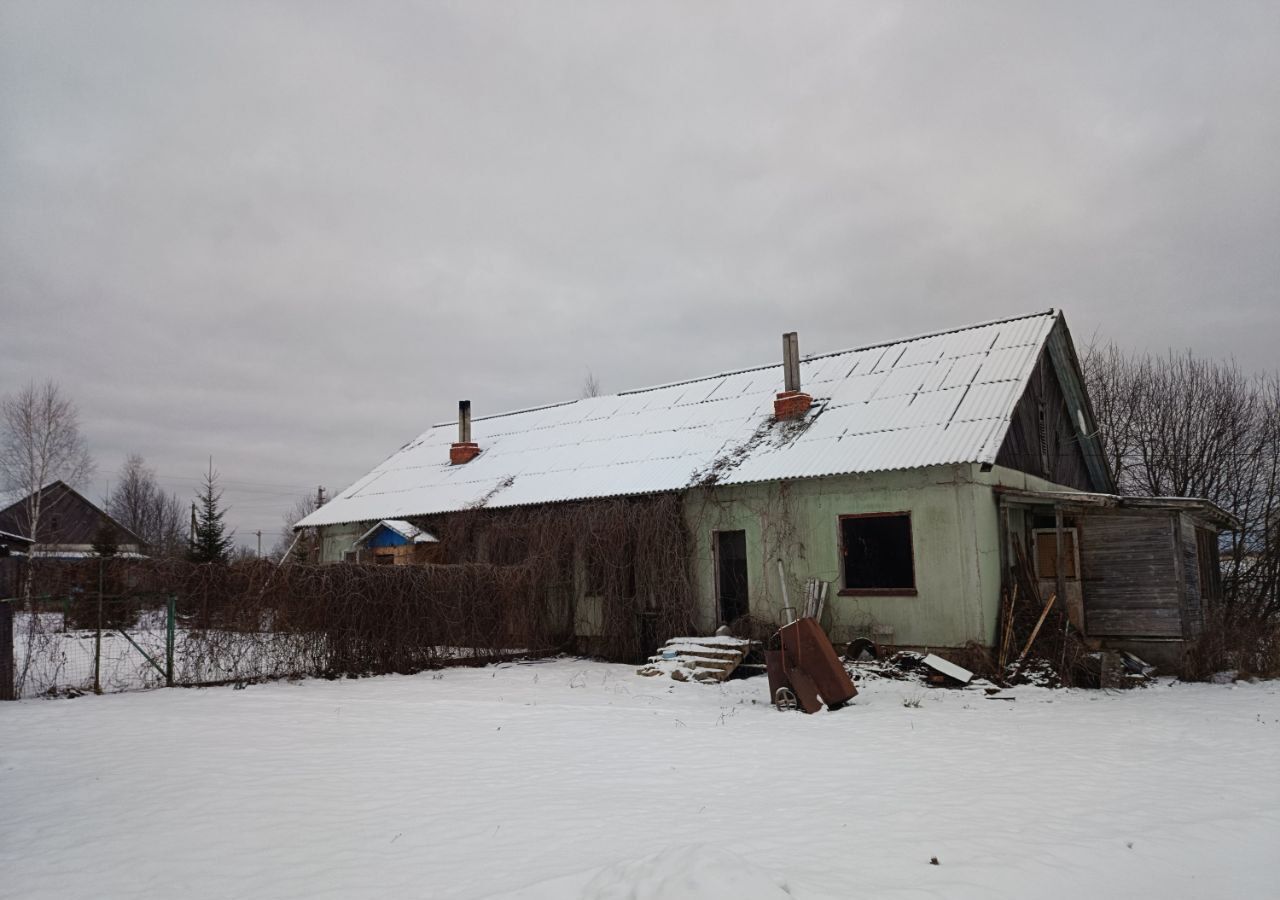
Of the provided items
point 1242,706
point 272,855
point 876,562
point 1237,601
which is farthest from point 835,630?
point 1237,601

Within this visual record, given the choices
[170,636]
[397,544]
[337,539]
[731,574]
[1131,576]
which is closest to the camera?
[170,636]

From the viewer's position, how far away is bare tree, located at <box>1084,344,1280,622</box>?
81.4 feet

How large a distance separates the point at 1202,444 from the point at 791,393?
610 inches

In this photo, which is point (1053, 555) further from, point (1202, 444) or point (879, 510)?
point (1202, 444)

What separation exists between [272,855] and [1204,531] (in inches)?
774

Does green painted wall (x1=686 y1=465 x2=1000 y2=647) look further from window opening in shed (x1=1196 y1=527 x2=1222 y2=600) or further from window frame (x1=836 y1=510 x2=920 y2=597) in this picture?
window opening in shed (x1=1196 y1=527 x2=1222 y2=600)

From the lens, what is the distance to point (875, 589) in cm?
1561

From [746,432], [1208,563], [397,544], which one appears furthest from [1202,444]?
[397,544]

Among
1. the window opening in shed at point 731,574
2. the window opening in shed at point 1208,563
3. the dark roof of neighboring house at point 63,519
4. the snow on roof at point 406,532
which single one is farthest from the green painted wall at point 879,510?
the dark roof of neighboring house at point 63,519

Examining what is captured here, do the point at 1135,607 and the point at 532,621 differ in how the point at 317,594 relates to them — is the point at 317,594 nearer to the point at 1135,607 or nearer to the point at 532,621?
Result: the point at 532,621

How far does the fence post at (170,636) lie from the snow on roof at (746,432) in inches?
323

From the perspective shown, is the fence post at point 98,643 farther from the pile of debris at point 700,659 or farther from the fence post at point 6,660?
the pile of debris at point 700,659

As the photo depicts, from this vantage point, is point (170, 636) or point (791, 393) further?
point (791, 393)

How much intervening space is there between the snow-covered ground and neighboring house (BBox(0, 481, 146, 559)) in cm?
2863
